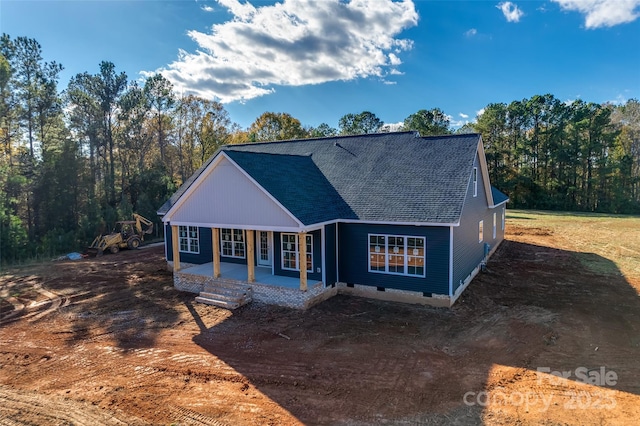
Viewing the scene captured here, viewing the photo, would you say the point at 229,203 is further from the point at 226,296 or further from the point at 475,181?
the point at 475,181

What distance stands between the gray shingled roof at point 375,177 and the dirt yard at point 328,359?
10.7 ft

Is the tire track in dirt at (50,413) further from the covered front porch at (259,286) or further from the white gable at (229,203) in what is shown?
the white gable at (229,203)

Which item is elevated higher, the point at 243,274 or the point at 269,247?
the point at 269,247

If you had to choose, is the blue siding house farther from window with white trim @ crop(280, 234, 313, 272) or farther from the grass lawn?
the grass lawn

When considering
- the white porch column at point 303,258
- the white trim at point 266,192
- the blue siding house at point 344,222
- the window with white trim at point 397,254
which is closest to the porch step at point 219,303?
the blue siding house at point 344,222

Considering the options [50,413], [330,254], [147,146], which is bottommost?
[50,413]

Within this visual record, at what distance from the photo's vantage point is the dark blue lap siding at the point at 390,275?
1211 cm

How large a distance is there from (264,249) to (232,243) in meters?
1.96

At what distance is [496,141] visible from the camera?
51.5 m

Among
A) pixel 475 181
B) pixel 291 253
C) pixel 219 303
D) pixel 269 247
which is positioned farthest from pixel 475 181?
pixel 219 303

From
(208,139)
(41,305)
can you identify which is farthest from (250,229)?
(208,139)

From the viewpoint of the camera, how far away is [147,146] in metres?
38.2

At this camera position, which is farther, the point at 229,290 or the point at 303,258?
the point at 229,290

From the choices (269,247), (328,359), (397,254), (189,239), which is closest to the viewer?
(328,359)
